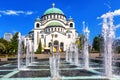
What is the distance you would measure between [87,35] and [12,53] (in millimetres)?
34786

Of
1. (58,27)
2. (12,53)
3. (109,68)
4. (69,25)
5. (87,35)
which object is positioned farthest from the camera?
(69,25)

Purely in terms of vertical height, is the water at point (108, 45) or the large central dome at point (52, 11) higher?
the large central dome at point (52, 11)

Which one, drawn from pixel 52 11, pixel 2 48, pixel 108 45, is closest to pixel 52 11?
pixel 52 11

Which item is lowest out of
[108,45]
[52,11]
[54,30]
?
[108,45]

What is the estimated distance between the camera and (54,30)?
6844 cm

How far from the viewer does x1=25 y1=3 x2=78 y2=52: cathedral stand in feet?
224

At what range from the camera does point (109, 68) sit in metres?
9.58

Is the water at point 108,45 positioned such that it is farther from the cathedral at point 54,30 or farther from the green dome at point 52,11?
the green dome at point 52,11

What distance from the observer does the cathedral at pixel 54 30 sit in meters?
68.3

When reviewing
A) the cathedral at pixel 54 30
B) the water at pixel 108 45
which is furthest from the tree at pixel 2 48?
the water at pixel 108 45

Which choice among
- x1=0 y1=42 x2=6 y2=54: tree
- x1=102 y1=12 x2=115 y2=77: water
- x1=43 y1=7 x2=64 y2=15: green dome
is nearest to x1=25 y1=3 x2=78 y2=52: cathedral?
x1=43 y1=7 x2=64 y2=15: green dome

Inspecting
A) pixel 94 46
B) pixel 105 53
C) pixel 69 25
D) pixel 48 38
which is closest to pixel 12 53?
pixel 94 46

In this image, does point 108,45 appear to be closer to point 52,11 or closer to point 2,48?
point 2,48

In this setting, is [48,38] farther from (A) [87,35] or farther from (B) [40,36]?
(A) [87,35]
